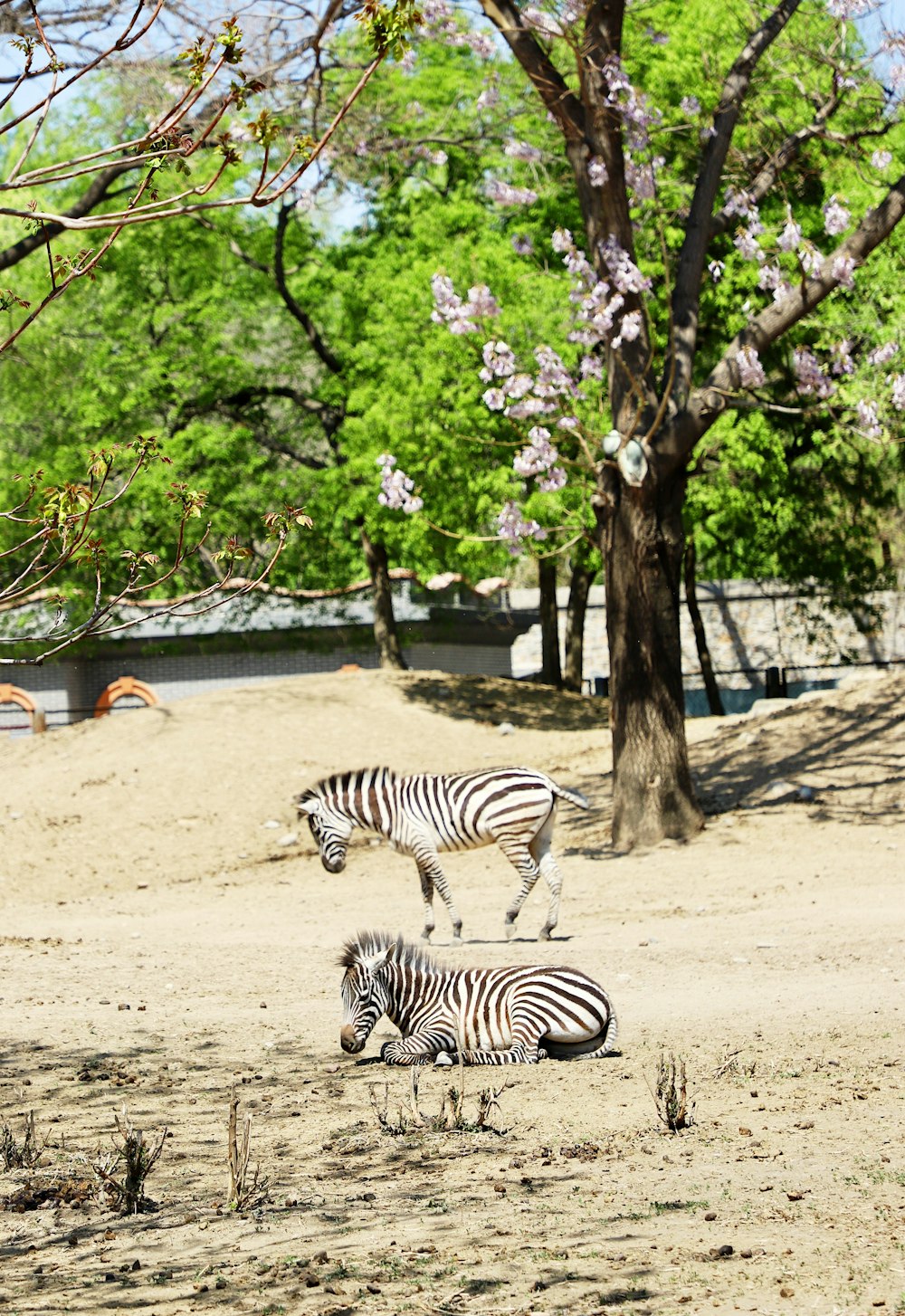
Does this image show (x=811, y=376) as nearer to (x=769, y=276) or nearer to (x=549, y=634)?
(x=769, y=276)

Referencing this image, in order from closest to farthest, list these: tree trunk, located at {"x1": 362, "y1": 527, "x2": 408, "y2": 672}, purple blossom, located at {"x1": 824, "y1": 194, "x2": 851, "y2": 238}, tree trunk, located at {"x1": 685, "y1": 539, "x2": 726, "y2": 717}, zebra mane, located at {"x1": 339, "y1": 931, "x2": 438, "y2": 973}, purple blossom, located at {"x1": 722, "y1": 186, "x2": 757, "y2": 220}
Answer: zebra mane, located at {"x1": 339, "y1": 931, "x2": 438, "y2": 973} < purple blossom, located at {"x1": 824, "y1": 194, "x2": 851, "y2": 238} < purple blossom, located at {"x1": 722, "y1": 186, "x2": 757, "y2": 220} < tree trunk, located at {"x1": 362, "y1": 527, "x2": 408, "y2": 672} < tree trunk, located at {"x1": 685, "y1": 539, "x2": 726, "y2": 717}

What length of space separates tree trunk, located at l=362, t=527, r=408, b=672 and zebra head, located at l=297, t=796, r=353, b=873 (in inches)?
592

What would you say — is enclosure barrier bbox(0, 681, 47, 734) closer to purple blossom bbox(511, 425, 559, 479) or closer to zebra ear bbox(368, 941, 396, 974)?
purple blossom bbox(511, 425, 559, 479)

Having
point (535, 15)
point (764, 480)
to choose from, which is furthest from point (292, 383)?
point (535, 15)

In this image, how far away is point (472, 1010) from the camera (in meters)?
8.18

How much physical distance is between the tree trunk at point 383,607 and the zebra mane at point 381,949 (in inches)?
750

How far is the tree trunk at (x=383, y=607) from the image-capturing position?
2758 centimetres

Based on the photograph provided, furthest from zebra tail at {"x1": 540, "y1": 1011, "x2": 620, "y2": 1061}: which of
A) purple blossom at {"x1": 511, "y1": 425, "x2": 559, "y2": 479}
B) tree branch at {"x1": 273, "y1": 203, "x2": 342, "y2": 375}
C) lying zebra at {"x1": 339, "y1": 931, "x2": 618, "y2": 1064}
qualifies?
tree branch at {"x1": 273, "y1": 203, "x2": 342, "y2": 375}

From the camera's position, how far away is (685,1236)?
4914 mm

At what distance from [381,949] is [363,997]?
298 millimetres

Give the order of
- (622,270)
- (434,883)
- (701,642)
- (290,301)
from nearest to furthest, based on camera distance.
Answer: (434,883) → (622,270) → (290,301) → (701,642)

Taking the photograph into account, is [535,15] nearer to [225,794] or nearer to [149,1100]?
[225,794]

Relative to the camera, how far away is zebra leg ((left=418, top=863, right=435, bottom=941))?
39.7 ft

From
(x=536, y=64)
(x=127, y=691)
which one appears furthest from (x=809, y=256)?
(x=127, y=691)
